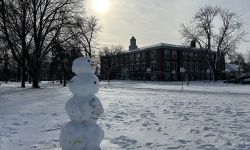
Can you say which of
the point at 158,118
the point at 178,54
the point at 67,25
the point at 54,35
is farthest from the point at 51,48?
the point at 178,54

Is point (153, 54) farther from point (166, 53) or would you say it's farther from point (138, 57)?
point (138, 57)

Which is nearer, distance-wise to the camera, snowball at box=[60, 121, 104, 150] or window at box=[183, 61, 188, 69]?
snowball at box=[60, 121, 104, 150]

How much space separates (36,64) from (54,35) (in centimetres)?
358

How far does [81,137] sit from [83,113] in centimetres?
40

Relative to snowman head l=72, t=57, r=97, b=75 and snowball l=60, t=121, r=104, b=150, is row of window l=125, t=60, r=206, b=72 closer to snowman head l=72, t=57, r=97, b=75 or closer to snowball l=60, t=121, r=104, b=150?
snowman head l=72, t=57, r=97, b=75

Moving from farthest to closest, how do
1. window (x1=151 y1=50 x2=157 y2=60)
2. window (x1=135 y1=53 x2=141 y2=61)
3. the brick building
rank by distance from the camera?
window (x1=135 y1=53 x2=141 y2=61), window (x1=151 y1=50 x2=157 y2=60), the brick building

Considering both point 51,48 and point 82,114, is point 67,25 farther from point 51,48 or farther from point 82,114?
point 82,114

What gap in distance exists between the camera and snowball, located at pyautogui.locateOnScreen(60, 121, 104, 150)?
612 cm

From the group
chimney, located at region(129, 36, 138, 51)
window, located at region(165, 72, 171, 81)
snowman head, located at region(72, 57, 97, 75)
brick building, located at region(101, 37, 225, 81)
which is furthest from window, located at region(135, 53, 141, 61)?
snowman head, located at region(72, 57, 97, 75)

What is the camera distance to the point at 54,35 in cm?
3809

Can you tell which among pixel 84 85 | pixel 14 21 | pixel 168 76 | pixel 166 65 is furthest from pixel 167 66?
pixel 84 85

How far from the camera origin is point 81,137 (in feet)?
20.1

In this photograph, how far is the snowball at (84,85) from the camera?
20.5ft

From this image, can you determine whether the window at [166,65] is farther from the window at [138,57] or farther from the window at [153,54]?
the window at [138,57]
